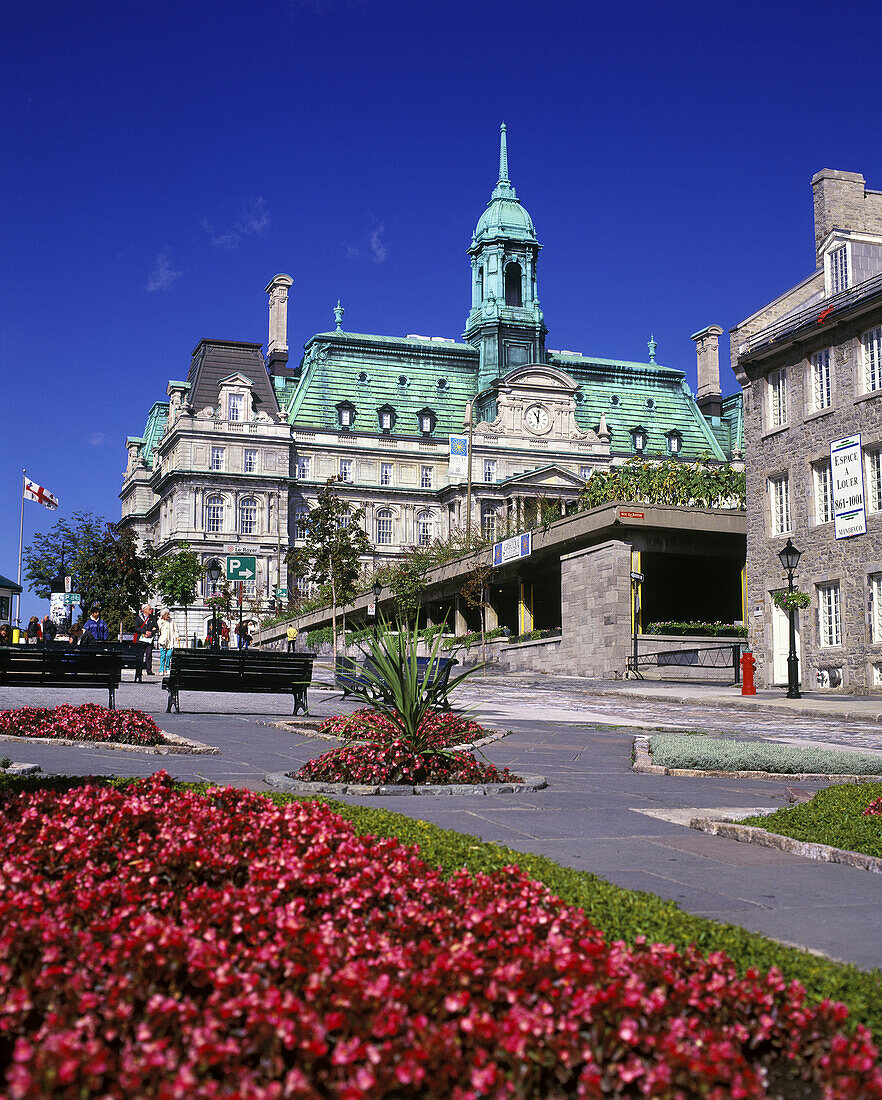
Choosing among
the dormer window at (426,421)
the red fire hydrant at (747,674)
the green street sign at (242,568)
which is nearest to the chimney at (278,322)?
the dormer window at (426,421)

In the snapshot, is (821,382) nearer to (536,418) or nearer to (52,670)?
(52,670)

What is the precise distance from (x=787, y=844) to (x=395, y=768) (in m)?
3.41

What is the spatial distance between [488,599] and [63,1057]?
45.0 meters

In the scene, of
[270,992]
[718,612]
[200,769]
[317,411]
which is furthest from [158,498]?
[270,992]

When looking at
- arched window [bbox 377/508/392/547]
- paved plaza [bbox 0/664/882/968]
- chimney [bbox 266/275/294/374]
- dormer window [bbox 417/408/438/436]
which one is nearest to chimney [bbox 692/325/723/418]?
dormer window [bbox 417/408/438/436]

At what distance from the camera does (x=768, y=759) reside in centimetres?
1012

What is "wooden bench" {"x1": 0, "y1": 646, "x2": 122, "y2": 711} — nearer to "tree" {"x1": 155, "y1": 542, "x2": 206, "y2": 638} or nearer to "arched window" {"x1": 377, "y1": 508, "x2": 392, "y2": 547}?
"tree" {"x1": 155, "y1": 542, "x2": 206, "y2": 638}

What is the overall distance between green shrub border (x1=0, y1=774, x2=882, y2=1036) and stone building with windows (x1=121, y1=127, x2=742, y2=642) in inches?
3029

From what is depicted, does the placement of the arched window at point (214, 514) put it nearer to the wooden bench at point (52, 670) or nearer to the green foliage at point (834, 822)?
the wooden bench at point (52, 670)

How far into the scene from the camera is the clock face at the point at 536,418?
9112 cm

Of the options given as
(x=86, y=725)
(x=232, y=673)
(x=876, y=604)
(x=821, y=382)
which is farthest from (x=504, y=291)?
(x=86, y=725)

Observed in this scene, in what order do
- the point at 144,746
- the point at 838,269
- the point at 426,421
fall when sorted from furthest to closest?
1. the point at 426,421
2. the point at 838,269
3. the point at 144,746

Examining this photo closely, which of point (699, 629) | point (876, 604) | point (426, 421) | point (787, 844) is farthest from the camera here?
point (426, 421)

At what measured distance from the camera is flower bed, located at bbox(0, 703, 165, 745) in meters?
11.3
